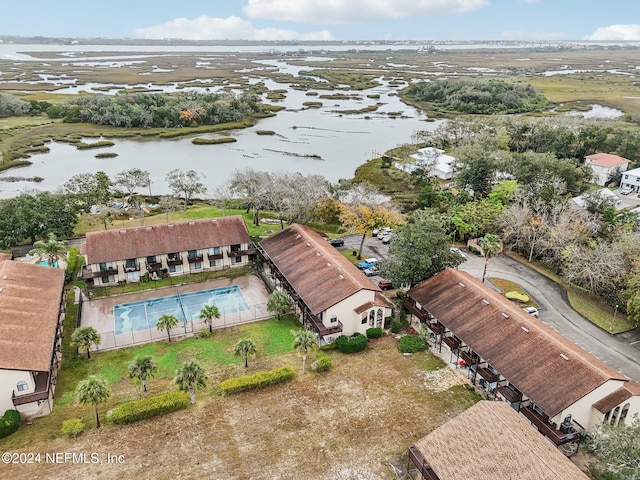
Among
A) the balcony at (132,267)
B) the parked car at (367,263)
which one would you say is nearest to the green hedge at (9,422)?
the balcony at (132,267)

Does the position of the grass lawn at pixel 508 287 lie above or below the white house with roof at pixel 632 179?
below

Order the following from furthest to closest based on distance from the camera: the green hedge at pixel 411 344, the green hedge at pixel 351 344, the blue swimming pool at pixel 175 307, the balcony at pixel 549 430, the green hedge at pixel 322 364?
the blue swimming pool at pixel 175 307 → the green hedge at pixel 411 344 → the green hedge at pixel 351 344 → the green hedge at pixel 322 364 → the balcony at pixel 549 430

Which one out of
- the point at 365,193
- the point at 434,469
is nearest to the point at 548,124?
the point at 365,193

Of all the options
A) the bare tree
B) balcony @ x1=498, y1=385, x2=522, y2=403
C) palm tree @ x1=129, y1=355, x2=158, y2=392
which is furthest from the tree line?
balcony @ x1=498, y1=385, x2=522, y2=403

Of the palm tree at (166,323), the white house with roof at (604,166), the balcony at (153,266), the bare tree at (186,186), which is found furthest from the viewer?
the white house with roof at (604,166)

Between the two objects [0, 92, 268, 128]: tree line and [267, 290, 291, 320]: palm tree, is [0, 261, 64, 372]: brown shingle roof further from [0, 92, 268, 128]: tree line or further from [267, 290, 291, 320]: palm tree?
[0, 92, 268, 128]: tree line

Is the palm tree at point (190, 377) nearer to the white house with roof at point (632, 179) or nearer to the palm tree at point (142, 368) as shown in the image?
the palm tree at point (142, 368)
